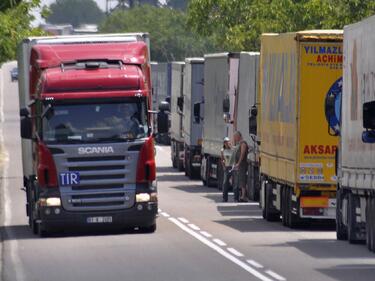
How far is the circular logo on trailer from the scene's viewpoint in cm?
2647

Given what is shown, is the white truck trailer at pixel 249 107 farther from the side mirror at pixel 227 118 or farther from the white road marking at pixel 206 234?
the white road marking at pixel 206 234

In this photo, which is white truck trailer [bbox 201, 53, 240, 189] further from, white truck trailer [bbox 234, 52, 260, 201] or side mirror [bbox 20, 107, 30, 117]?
side mirror [bbox 20, 107, 30, 117]

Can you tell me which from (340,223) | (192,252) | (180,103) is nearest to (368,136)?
(192,252)

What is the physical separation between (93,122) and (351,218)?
15.5 ft

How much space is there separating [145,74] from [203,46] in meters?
86.3

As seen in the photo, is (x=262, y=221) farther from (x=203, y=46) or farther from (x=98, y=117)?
(x=203, y=46)

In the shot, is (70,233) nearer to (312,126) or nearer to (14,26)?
(312,126)

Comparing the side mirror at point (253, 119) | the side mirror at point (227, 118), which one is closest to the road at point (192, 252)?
the side mirror at point (253, 119)

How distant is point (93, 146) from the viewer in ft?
84.2

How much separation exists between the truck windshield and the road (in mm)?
1729

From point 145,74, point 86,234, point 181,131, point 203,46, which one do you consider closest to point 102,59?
point 145,74

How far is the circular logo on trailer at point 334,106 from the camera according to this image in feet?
86.8

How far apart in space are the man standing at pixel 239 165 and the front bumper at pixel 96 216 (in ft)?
31.6

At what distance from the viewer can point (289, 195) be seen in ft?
92.0
